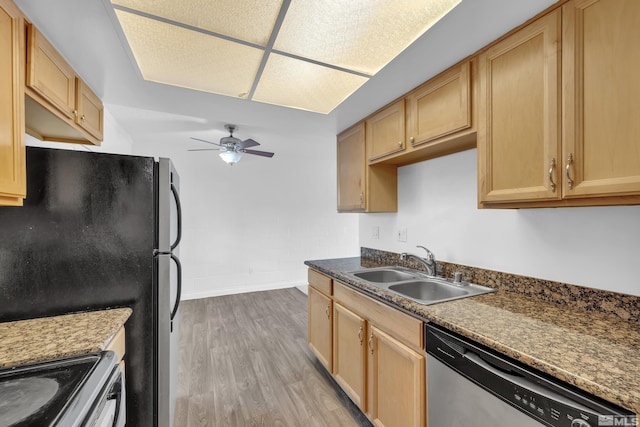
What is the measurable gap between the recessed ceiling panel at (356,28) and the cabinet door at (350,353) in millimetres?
1609

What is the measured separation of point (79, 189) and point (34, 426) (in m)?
1.04

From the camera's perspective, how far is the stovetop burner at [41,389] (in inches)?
29.8

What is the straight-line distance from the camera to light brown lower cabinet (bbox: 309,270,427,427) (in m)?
1.32

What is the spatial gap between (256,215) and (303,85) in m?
3.30

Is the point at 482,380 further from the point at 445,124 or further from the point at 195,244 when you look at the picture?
the point at 195,244

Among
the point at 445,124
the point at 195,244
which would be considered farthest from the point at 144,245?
the point at 195,244

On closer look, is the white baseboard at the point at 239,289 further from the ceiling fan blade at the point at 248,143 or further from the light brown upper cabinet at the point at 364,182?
the light brown upper cabinet at the point at 364,182

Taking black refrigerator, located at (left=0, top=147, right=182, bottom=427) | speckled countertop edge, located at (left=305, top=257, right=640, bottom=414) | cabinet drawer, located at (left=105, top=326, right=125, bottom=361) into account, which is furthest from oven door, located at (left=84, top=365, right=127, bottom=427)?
speckled countertop edge, located at (left=305, top=257, right=640, bottom=414)

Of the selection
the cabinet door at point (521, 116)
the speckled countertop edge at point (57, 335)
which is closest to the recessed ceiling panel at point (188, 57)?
the cabinet door at point (521, 116)

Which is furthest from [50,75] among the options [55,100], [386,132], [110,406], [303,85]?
[386,132]

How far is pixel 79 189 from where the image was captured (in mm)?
1361

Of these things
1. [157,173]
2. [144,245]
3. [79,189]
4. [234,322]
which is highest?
[157,173]

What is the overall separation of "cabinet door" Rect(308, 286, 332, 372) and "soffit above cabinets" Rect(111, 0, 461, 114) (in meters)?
1.67

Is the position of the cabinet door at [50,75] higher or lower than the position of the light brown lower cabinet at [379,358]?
higher
